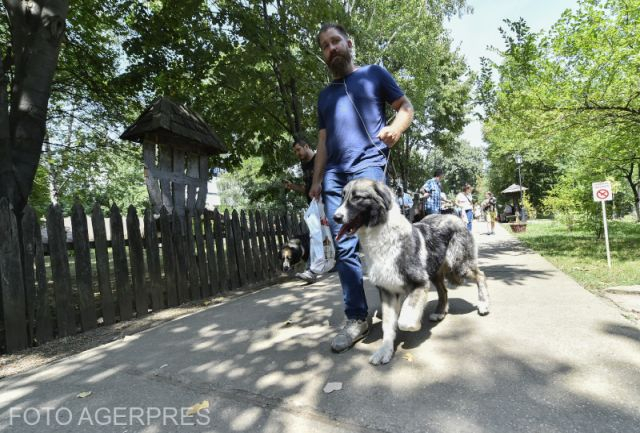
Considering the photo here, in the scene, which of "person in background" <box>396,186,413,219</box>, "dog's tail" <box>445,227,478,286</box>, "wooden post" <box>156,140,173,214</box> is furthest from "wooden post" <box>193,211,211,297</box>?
"dog's tail" <box>445,227,478,286</box>

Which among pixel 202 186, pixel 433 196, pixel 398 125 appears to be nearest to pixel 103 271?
pixel 202 186

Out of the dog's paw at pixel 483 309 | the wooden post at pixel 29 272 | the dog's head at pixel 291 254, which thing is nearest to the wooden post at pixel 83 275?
the wooden post at pixel 29 272

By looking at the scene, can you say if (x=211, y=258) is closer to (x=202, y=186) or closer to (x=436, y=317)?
(x=202, y=186)

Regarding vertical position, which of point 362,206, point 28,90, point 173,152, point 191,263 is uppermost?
point 28,90

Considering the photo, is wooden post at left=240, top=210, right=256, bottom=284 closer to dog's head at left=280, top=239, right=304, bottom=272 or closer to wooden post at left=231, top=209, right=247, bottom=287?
wooden post at left=231, top=209, right=247, bottom=287

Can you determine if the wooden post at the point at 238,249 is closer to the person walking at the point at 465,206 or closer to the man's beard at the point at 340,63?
the man's beard at the point at 340,63

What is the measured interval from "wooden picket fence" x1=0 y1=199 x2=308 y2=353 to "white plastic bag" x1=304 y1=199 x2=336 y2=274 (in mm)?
1393

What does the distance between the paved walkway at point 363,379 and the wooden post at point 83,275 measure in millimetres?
890

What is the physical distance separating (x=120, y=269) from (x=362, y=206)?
3492 millimetres

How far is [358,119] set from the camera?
3.01 m

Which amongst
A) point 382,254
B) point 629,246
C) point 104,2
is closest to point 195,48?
point 104,2

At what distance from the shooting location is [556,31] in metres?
6.67

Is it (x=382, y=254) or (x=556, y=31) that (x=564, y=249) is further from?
(x=382, y=254)

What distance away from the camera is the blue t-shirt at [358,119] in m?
2.98
